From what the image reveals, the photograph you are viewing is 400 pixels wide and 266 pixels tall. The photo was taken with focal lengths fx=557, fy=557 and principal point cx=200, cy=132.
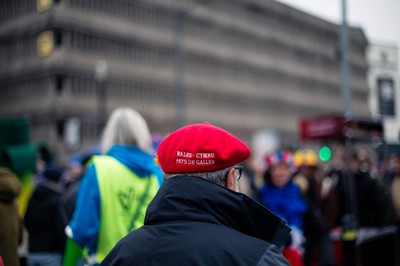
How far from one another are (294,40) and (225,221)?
76650 mm

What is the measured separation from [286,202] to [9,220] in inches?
116

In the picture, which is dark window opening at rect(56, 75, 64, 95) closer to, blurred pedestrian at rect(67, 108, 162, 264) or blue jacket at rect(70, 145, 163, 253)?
blurred pedestrian at rect(67, 108, 162, 264)

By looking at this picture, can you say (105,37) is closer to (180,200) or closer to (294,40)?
(294,40)

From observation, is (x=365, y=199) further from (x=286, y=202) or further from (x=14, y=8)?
(x=14, y=8)

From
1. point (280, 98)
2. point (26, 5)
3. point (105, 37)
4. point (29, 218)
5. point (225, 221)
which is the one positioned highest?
point (26, 5)

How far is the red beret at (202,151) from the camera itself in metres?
2.02

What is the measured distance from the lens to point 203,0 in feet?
65.7

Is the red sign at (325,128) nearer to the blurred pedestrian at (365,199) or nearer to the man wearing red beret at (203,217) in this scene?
the blurred pedestrian at (365,199)

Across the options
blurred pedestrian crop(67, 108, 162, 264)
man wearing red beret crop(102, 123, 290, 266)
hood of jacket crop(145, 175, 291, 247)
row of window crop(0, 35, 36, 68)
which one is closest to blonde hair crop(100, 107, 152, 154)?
blurred pedestrian crop(67, 108, 162, 264)

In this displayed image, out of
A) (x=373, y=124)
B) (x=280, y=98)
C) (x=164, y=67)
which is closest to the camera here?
(x=373, y=124)

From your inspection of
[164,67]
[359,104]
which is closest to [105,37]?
[164,67]

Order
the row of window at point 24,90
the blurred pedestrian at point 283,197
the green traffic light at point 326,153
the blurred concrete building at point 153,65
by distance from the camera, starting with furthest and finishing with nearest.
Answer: the row of window at point 24,90
the blurred concrete building at point 153,65
the green traffic light at point 326,153
the blurred pedestrian at point 283,197

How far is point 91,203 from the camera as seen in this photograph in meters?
3.76

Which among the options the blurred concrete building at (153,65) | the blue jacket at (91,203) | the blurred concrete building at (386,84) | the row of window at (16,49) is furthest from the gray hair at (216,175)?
the row of window at (16,49)
